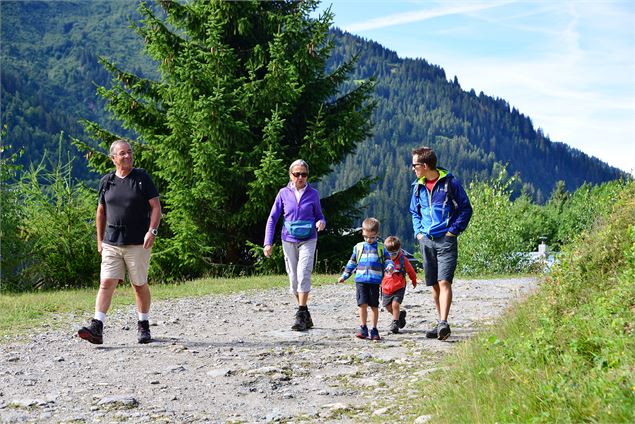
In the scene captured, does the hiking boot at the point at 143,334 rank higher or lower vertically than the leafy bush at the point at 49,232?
lower

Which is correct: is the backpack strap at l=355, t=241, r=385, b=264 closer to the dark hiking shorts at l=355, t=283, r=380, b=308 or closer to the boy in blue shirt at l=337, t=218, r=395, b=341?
the boy in blue shirt at l=337, t=218, r=395, b=341

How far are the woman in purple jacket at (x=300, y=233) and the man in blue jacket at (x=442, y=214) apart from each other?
1.56 meters

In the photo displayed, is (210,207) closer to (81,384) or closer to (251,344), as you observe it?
(251,344)

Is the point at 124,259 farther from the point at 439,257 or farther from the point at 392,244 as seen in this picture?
the point at 439,257

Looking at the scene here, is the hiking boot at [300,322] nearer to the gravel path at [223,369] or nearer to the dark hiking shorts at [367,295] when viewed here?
the gravel path at [223,369]

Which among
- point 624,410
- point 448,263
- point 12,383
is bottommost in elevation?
Answer: point 12,383

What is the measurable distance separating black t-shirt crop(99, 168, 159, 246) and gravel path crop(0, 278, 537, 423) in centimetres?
130

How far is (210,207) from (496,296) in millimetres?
9535

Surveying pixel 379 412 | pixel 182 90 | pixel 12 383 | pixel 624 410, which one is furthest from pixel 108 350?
pixel 182 90

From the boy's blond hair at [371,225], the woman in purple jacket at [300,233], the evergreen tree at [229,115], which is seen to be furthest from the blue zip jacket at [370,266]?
the evergreen tree at [229,115]

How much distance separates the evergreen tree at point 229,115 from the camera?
19.4 m

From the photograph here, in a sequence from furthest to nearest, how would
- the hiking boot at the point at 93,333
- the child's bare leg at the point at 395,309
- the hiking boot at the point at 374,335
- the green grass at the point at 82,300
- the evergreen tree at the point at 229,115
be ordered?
the evergreen tree at the point at 229,115, the green grass at the point at 82,300, the child's bare leg at the point at 395,309, the hiking boot at the point at 374,335, the hiking boot at the point at 93,333

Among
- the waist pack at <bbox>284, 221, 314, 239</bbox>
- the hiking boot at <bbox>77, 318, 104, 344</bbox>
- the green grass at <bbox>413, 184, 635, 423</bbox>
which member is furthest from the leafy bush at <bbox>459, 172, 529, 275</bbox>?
the hiking boot at <bbox>77, 318, 104, 344</bbox>

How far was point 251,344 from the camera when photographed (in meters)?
8.55
